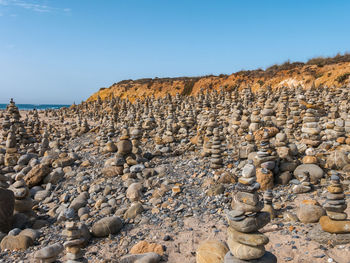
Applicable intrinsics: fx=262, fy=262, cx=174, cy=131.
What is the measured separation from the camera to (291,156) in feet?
28.8

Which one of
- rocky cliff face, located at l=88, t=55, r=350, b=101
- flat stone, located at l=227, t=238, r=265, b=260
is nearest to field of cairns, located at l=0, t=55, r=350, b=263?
flat stone, located at l=227, t=238, r=265, b=260

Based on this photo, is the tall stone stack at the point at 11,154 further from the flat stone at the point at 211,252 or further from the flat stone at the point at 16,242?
the flat stone at the point at 211,252

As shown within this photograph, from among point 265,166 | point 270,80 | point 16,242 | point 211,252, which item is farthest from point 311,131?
point 270,80

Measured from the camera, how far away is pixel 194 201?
7.60m

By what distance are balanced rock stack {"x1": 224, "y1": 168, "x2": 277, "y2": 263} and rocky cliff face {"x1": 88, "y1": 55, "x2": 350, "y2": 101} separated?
19.4 metres

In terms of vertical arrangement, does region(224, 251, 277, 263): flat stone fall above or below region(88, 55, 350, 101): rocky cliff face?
below

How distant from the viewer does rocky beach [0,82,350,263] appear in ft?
16.4

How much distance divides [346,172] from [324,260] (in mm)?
4168

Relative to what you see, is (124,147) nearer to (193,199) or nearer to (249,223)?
(193,199)

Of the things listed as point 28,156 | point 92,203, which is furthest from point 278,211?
point 28,156

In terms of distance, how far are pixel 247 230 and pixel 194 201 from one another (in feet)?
11.6

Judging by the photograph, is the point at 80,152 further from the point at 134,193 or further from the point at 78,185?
the point at 134,193

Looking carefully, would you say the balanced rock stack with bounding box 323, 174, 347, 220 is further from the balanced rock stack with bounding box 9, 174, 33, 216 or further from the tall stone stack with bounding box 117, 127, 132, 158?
the balanced rock stack with bounding box 9, 174, 33, 216

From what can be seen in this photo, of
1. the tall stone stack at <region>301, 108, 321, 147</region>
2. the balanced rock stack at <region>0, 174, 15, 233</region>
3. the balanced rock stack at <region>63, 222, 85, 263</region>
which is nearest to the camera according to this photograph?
the balanced rock stack at <region>63, 222, 85, 263</region>
